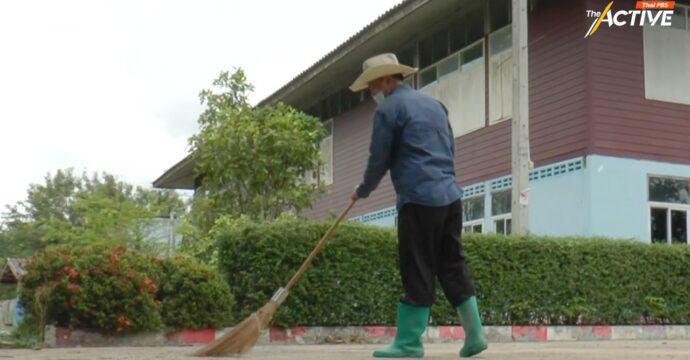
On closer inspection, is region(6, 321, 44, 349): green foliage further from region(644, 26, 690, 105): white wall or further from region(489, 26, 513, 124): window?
region(644, 26, 690, 105): white wall

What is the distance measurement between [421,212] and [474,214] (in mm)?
13918

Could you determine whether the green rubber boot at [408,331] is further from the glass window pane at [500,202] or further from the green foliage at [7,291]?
the green foliage at [7,291]

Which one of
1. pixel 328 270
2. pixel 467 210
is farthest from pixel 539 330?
pixel 467 210

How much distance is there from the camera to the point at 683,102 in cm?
1803

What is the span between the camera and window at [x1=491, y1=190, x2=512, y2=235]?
19.2m

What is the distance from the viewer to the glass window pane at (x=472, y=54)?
20391 millimetres

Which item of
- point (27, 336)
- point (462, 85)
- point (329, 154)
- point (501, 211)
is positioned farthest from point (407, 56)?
point (27, 336)

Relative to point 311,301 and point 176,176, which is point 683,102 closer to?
point 311,301

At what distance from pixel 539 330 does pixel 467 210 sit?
23.1 feet

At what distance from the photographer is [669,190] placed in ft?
58.3

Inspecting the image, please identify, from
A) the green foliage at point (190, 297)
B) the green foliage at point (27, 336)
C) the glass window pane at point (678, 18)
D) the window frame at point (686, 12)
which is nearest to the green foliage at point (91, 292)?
the green foliage at point (27, 336)

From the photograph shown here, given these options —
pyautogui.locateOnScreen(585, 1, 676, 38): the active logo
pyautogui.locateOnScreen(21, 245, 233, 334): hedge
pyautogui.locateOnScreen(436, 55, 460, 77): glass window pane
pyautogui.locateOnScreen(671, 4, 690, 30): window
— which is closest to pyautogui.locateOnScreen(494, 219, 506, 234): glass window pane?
pyautogui.locateOnScreen(436, 55, 460, 77): glass window pane

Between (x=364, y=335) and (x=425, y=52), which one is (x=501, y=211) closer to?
(x=425, y=52)

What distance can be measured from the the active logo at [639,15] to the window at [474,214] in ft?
14.0
